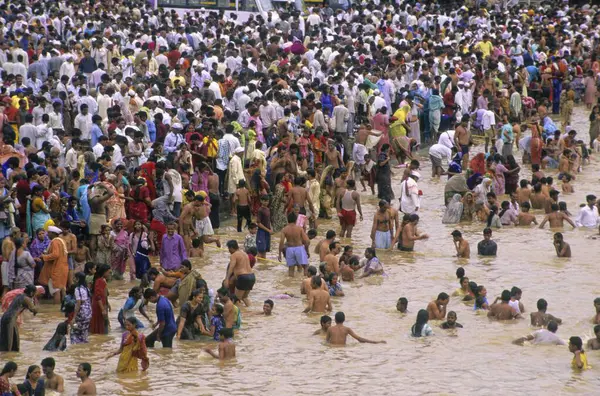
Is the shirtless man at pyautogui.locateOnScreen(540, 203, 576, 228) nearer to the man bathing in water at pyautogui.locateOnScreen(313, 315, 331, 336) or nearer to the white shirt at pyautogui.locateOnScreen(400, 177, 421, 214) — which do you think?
the white shirt at pyautogui.locateOnScreen(400, 177, 421, 214)

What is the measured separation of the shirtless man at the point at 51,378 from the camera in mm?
14484

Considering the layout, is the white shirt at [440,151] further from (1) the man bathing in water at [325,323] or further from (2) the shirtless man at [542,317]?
(1) the man bathing in water at [325,323]

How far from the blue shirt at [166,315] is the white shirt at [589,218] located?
30.3ft

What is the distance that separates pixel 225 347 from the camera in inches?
647

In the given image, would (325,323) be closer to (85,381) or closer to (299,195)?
(85,381)

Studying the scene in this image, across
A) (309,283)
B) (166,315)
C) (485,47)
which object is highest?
(485,47)

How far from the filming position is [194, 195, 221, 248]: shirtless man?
66.4 feet

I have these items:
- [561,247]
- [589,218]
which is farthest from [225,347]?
[589,218]

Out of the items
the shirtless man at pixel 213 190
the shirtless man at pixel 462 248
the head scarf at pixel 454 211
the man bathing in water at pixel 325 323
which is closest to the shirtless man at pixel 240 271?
the man bathing in water at pixel 325 323

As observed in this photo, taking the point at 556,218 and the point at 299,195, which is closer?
the point at 299,195

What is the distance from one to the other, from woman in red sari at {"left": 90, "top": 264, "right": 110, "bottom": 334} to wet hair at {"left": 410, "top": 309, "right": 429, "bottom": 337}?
3.79m

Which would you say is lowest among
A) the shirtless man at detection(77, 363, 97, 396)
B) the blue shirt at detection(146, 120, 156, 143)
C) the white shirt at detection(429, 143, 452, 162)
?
the shirtless man at detection(77, 363, 97, 396)

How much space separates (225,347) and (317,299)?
2196 mm

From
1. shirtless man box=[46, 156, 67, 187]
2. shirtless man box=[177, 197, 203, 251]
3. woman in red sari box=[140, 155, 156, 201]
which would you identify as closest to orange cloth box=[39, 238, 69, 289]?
shirtless man box=[46, 156, 67, 187]
